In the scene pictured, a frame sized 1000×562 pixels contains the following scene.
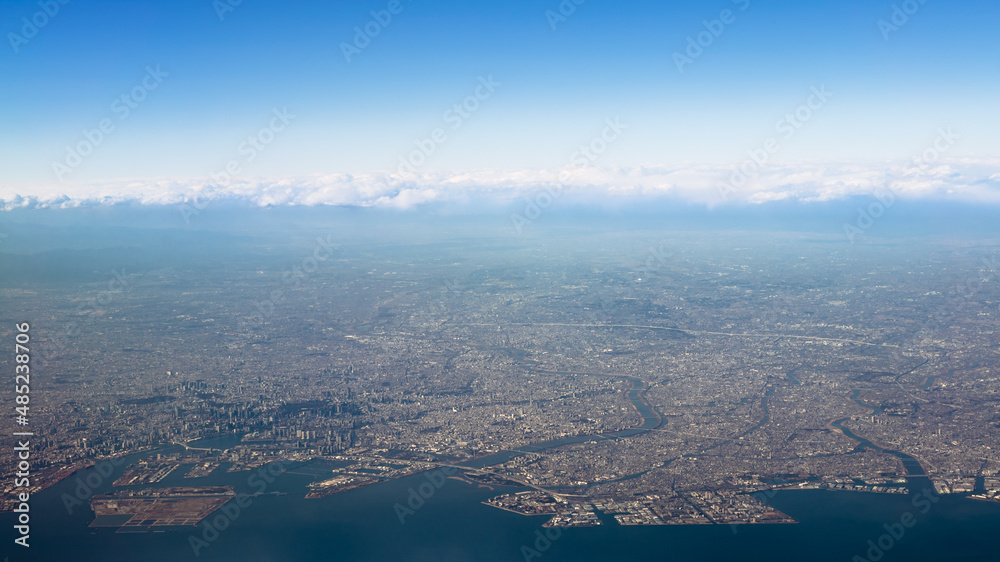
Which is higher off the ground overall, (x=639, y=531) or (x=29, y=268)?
(x=29, y=268)

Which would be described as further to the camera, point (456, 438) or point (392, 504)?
point (456, 438)

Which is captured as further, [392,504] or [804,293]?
[804,293]

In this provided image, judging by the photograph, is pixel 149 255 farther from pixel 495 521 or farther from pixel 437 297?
pixel 495 521

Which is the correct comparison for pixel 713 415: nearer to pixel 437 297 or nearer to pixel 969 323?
pixel 969 323

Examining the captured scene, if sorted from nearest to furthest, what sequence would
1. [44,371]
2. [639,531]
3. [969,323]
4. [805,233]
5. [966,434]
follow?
1. [639,531]
2. [966,434]
3. [44,371]
4. [969,323]
5. [805,233]

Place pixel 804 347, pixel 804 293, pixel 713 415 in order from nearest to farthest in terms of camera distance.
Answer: pixel 713 415 < pixel 804 347 < pixel 804 293

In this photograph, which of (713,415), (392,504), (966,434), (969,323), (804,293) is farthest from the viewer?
(804,293)

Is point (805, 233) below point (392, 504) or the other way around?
the other way around

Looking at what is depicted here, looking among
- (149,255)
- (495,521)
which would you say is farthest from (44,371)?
(149,255)

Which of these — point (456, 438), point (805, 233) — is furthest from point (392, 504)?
point (805, 233)
